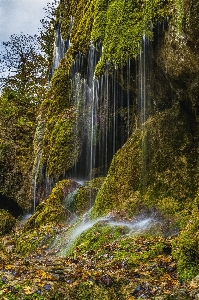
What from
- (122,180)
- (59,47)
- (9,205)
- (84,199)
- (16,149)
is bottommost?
(9,205)

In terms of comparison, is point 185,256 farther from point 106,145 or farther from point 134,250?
point 106,145

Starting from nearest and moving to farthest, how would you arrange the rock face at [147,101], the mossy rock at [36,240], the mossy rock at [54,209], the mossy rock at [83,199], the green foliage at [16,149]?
the rock face at [147,101] → the mossy rock at [36,240] → the mossy rock at [54,209] → the mossy rock at [83,199] → the green foliage at [16,149]

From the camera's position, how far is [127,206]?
334 inches

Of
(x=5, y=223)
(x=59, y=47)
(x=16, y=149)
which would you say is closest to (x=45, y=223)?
(x=5, y=223)

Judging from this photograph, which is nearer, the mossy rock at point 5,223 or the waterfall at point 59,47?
the mossy rock at point 5,223

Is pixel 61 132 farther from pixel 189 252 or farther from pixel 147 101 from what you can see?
pixel 189 252

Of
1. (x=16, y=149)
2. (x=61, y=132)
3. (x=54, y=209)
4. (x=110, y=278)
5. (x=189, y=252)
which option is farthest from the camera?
(x=16, y=149)

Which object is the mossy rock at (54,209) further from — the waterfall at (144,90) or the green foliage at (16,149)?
the green foliage at (16,149)

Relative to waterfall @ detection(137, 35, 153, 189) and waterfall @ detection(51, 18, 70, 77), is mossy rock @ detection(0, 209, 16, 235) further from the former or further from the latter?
waterfall @ detection(51, 18, 70, 77)

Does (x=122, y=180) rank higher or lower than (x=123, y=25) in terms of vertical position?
lower

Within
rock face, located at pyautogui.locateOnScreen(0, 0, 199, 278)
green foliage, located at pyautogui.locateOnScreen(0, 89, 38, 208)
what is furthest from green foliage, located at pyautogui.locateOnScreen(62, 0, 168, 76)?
green foliage, located at pyautogui.locateOnScreen(0, 89, 38, 208)

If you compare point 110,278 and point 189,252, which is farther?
point 189,252

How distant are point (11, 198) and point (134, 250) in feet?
34.8

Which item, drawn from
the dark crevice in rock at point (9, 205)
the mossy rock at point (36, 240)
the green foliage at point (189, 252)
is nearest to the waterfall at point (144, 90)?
the mossy rock at point (36, 240)
